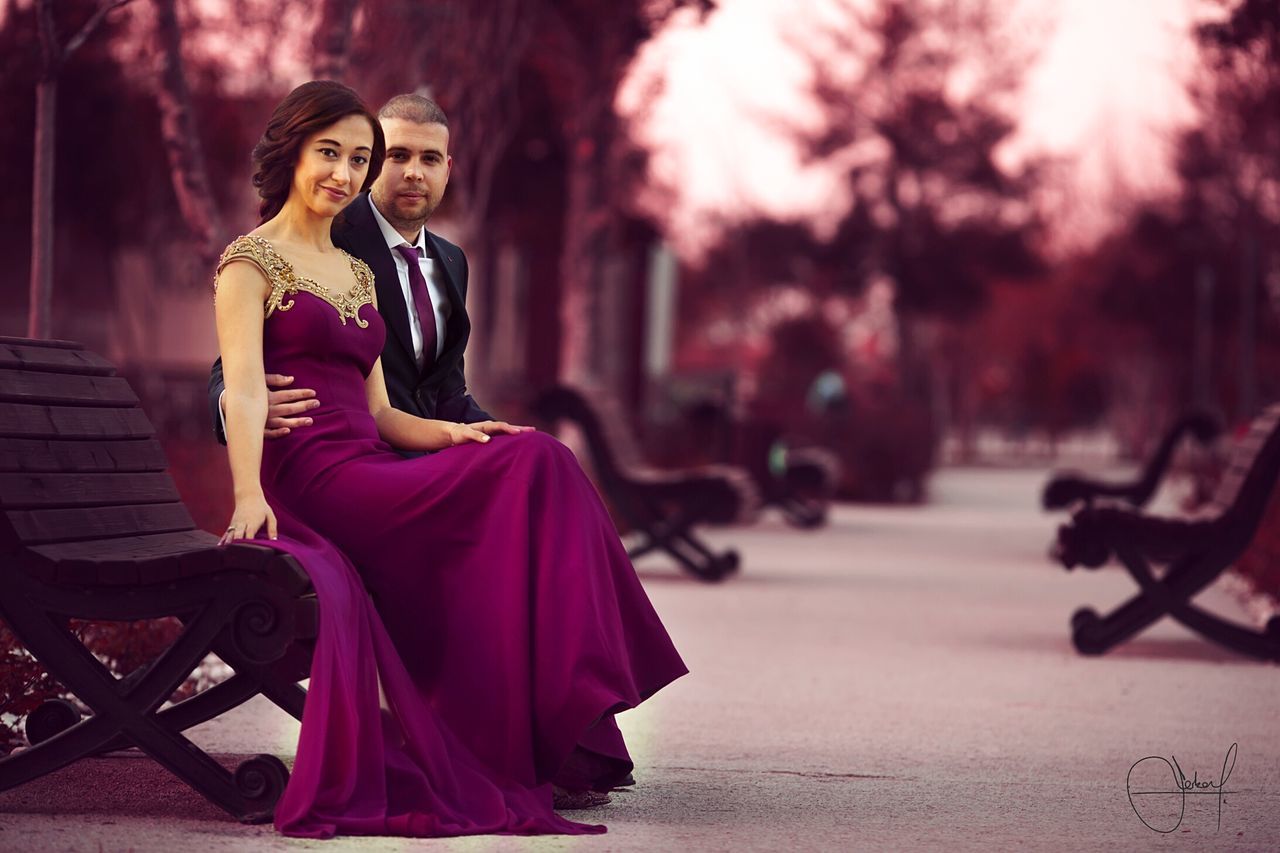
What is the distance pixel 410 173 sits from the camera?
5418 millimetres

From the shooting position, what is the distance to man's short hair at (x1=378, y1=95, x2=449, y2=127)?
5391mm

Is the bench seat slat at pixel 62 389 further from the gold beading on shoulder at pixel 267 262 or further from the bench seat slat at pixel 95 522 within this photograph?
the gold beading on shoulder at pixel 267 262

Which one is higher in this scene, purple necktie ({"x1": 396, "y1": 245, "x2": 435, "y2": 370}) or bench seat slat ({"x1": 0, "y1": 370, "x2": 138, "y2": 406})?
purple necktie ({"x1": 396, "y1": 245, "x2": 435, "y2": 370})

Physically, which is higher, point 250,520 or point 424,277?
point 424,277

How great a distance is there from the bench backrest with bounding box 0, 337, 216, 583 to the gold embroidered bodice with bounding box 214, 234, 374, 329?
480 millimetres

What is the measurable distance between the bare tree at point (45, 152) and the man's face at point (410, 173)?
288 centimetres

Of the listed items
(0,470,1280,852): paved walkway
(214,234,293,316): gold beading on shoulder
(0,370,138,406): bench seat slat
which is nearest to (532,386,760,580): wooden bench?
(0,470,1280,852): paved walkway

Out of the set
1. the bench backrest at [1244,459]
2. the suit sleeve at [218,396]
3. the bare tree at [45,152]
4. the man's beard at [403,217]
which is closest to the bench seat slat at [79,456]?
the suit sleeve at [218,396]

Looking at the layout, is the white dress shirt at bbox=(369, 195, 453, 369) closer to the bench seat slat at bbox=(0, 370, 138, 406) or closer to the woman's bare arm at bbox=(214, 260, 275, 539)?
the woman's bare arm at bbox=(214, 260, 275, 539)

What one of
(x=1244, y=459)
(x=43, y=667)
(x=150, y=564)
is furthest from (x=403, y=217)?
(x=1244, y=459)

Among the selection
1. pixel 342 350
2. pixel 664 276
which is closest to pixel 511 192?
pixel 664 276

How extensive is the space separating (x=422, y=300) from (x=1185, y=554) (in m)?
4.63

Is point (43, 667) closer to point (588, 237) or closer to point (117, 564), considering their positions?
point (117, 564)

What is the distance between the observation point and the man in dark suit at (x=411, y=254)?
5398mm
